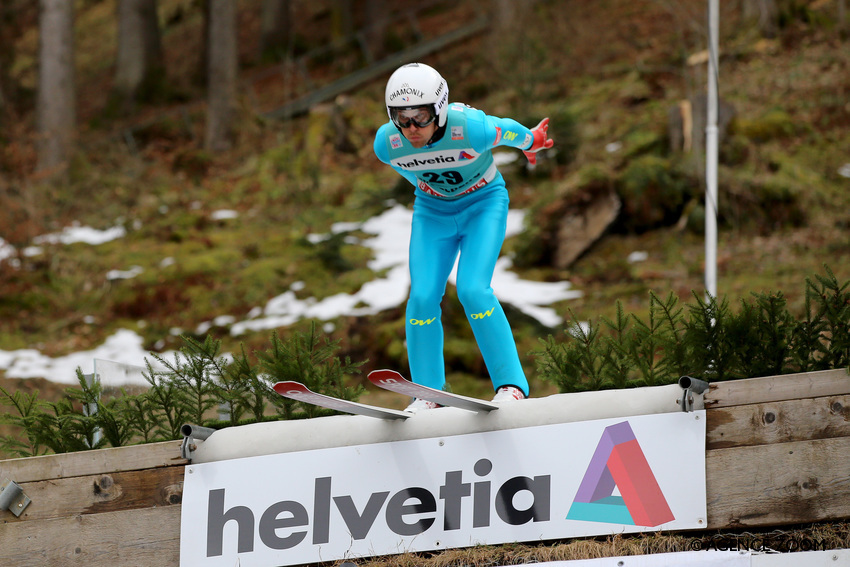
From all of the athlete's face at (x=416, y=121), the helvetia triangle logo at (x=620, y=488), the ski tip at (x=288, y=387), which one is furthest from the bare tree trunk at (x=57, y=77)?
the helvetia triangle logo at (x=620, y=488)

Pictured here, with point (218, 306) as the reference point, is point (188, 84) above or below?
above

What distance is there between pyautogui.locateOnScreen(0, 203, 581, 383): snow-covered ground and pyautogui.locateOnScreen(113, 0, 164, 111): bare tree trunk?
430 inches

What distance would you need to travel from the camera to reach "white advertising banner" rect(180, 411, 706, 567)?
168 inches

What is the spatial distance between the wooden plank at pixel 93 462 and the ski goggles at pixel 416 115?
1.98 metres

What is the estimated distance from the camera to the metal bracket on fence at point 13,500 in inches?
199

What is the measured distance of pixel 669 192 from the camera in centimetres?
1298

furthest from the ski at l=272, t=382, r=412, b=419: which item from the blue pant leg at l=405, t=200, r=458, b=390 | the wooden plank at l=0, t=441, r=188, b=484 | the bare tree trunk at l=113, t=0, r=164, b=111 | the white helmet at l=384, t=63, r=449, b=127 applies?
the bare tree trunk at l=113, t=0, r=164, b=111

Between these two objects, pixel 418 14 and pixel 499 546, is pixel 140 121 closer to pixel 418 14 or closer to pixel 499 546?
pixel 418 14

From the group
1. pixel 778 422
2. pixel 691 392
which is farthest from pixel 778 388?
pixel 691 392

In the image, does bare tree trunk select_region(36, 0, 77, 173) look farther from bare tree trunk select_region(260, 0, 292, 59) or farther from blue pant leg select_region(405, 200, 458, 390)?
blue pant leg select_region(405, 200, 458, 390)

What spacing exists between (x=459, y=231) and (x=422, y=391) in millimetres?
1337

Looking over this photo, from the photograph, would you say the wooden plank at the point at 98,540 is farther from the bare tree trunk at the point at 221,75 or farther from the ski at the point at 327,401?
the bare tree trunk at the point at 221,75

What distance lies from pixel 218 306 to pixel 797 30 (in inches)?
434

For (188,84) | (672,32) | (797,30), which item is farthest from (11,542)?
(188,84)
